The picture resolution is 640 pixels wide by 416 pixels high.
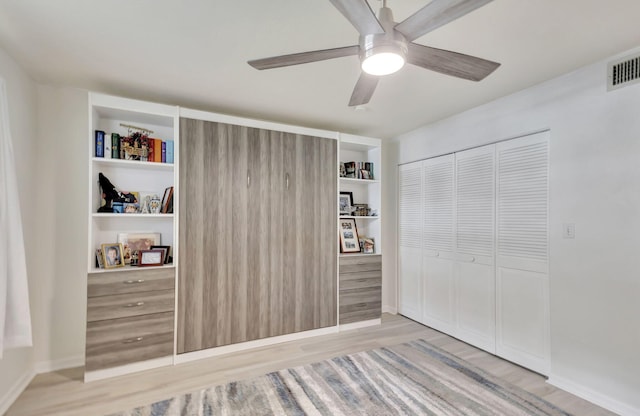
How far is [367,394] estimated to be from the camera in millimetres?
2297

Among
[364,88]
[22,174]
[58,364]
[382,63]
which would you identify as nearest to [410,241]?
[364,88]

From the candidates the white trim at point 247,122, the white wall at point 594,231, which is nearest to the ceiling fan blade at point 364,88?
the white trim at point 247,122

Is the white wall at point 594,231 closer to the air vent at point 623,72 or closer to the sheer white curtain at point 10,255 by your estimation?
the air vent at point 623,72

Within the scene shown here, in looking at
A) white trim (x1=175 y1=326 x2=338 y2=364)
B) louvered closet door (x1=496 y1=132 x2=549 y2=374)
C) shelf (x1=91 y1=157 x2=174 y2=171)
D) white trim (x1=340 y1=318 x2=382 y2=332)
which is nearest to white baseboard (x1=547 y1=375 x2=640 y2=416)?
louvered closet door (x1=496 y1=132 x2=549 y2=374)

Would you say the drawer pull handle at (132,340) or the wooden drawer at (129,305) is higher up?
the wooden drawer at (129,305)

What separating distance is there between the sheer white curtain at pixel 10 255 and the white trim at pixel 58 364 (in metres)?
→ 0.96

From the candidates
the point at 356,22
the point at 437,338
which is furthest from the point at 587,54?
the point at 437,338

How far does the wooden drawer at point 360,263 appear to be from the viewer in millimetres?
3621

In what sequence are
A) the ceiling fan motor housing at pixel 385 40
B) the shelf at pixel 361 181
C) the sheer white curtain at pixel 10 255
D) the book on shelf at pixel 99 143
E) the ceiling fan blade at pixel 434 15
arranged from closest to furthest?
the ceiling fan blade at pixel 434 15, the ceiling fan motor housing at pixel 385 40, the sheer white curtain at pixel 10 255, the book on shelf at pixel 99 143, the shelf at pixel 361 181

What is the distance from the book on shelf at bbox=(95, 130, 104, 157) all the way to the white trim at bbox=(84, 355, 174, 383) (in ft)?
5.88

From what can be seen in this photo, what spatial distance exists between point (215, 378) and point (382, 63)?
2639mm

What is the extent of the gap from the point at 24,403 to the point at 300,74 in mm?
3152

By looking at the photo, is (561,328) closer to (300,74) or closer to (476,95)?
(476,95)

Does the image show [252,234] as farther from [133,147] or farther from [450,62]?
[450,62]
